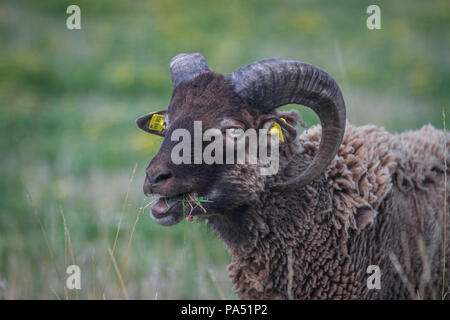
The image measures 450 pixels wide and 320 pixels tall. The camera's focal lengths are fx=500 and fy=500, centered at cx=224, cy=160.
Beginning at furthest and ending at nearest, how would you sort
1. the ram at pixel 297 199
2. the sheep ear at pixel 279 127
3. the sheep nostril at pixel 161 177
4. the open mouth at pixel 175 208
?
the sheep ear at pixel 279 127
the ram at pixel 297 199
the open mouth at pixel 175 208
the sheep nostril at pixel 161 177

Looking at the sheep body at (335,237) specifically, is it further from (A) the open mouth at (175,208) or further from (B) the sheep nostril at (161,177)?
(B) the sheep nostril at (161,177)

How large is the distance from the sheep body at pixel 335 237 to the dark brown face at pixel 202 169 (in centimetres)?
11

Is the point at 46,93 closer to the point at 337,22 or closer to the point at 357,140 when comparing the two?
the point at 337,22

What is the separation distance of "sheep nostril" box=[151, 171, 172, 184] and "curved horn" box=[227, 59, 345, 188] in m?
0.97

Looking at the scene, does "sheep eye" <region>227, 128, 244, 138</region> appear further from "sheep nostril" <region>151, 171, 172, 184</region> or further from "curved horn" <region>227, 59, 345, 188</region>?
"sheep nostril" <region>151, 171, 172, 184</region>

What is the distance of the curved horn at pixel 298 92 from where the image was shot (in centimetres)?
439

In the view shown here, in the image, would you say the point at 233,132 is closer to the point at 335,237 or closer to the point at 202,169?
the point at 202,169

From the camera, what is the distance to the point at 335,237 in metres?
4.59

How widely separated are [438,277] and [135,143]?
953 centimetres

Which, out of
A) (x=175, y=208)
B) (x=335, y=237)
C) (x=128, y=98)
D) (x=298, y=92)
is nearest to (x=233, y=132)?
(x=298, y=92)

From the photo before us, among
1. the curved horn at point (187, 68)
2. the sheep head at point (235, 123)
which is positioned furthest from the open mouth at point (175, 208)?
the curved horn at point (187, 68)

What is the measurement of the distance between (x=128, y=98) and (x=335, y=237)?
44.8 feet

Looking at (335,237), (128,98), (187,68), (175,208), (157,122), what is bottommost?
(335,237)

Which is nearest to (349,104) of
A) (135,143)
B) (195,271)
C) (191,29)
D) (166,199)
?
(135,143)
